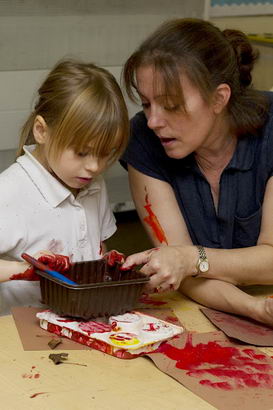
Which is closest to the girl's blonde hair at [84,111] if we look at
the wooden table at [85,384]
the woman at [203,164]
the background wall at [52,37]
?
the woman at [203,164]

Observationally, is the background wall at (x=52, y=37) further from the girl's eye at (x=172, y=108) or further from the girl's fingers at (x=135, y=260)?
the girl's fingers at (x=135, y=260)

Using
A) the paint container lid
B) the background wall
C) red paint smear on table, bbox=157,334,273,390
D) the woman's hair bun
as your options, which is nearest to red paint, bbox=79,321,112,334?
the paint container lid

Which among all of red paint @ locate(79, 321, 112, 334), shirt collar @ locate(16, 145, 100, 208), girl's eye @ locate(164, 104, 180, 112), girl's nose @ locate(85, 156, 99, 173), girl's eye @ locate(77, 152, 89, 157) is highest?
girl's eye @ locate(164, 104, 180, 112)

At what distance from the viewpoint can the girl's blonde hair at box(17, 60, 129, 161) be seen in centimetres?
152

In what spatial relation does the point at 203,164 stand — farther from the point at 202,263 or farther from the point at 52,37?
the point at 52,37

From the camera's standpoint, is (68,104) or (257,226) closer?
(68,104)

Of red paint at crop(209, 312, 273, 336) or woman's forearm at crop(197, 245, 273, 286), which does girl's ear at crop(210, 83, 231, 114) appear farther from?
red paint at crop(209, 312, 273, 336)

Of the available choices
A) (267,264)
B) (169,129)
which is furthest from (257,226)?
(169,129)

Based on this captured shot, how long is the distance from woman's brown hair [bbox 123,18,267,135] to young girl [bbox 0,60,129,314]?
0.12m

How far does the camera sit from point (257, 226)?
6.05 feet

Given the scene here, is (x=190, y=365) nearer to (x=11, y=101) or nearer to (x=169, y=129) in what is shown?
(x=169, y=129)

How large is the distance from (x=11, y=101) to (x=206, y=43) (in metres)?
1.35

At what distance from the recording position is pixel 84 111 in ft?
4.99

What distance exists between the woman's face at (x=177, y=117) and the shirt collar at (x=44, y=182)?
26cm
